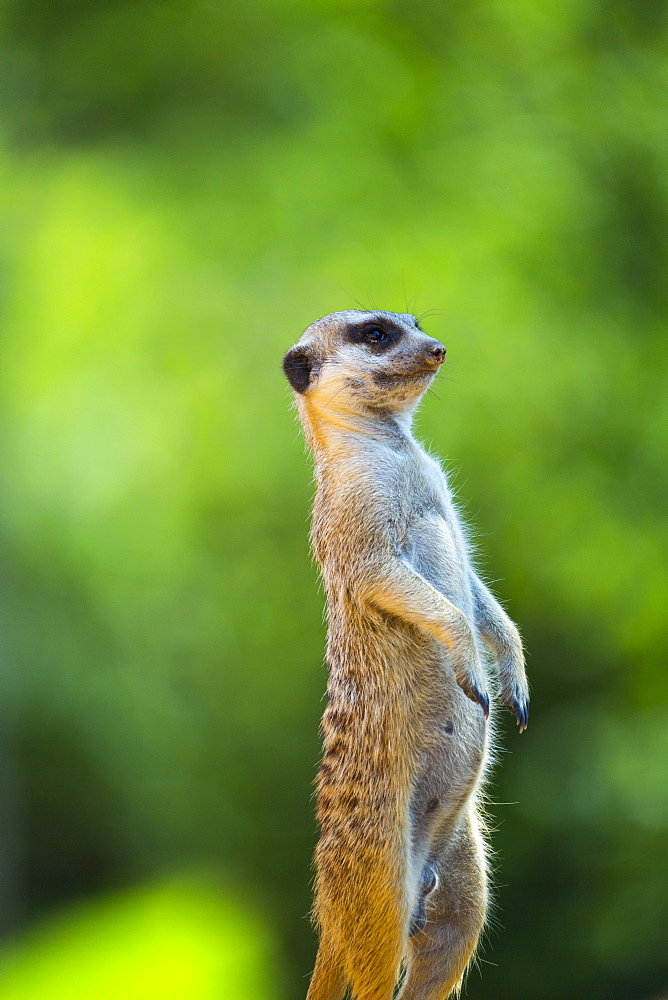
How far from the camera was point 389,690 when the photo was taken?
61.0 inches

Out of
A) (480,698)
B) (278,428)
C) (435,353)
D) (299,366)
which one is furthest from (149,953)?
(435,353)

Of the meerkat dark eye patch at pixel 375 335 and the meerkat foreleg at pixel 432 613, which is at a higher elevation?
the meerkat dark eye patch at pixel 375 335

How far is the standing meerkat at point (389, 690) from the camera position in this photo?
59.1 inches

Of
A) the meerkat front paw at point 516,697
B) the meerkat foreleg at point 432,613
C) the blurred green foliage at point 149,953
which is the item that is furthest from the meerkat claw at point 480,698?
the blurred green foliage at point 149,953

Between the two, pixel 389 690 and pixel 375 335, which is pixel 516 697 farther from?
pixel 375 335

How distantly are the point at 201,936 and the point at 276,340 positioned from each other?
1.93 metres

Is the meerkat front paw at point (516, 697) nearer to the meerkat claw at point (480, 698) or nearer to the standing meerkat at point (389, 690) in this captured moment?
the standing meerkat at point (389, 690)

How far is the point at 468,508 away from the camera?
312cm

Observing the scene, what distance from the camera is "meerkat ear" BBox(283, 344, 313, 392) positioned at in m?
1.63

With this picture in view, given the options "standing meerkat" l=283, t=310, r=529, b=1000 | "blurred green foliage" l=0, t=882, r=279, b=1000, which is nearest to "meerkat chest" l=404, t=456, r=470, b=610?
"standing meerkat" l=283, t=310, r=529, b=1000

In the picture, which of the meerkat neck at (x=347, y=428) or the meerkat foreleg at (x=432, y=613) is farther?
the meerkat neck at (x=347, y=428)

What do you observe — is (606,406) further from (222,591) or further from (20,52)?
(20,52)

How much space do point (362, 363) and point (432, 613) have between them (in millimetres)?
429

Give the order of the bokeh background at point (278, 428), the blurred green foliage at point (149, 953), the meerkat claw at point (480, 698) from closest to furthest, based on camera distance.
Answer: the meerkat claw at point (480, 698), the blurred green foliage at point (149, 953), the bokeh background at point (278, 428)
